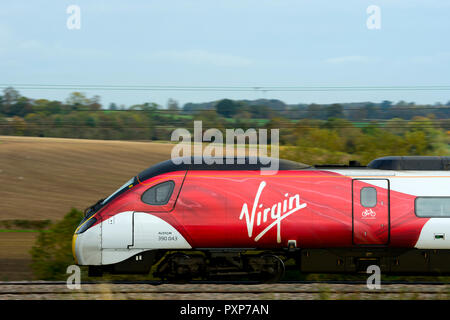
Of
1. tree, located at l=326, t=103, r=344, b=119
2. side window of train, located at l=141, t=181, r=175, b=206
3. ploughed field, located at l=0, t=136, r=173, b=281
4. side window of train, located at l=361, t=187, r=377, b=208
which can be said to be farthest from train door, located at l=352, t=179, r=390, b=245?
tree, located at l=326, t=103, r=344, b=119

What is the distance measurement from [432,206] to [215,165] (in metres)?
4.48

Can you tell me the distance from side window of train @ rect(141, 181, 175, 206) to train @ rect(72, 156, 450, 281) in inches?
0.8

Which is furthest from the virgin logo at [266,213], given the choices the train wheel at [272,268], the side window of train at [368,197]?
the side window of train at [368,197]

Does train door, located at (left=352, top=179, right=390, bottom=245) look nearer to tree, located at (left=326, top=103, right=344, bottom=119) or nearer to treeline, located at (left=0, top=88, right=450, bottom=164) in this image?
treeline, located at (left=0, top=88, right=450, bottom=164)

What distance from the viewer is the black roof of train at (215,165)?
1152 centimetres

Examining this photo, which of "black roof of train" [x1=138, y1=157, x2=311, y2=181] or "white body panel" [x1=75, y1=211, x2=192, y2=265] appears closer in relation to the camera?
"white body panel" [x1=75, y1=211, x2=192, y2=265]

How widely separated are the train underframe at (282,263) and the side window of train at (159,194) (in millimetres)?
1089

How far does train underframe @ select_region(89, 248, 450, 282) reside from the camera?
11.4 meters

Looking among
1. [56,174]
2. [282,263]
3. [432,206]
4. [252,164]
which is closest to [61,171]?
[56,174]

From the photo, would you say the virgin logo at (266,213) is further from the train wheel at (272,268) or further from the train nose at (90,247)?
the train nose at (90,247)

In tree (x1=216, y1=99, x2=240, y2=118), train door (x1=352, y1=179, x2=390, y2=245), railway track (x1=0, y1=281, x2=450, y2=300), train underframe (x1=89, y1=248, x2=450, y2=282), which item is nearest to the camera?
railway track (x1=0, y1=281, x2=450, y2=300)

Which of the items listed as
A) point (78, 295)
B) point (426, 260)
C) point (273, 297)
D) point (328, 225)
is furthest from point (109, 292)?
point (426, 260)

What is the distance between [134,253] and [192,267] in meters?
1.22
